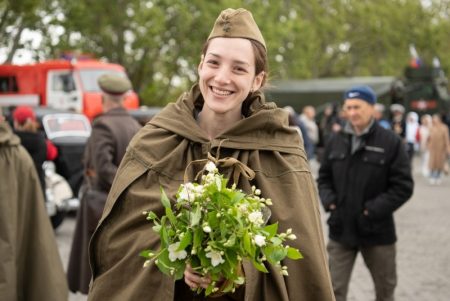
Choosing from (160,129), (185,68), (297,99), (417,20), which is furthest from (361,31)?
(160,129)

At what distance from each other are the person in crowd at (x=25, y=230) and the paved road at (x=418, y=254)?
2.13 meters

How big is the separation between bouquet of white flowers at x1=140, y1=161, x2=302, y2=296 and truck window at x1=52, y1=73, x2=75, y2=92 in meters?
24.6

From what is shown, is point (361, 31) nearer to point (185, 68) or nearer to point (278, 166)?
point (185, 68)

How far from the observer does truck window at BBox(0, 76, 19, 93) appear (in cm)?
3022

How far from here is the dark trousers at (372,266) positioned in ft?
23.1

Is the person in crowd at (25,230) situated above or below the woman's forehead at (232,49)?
below

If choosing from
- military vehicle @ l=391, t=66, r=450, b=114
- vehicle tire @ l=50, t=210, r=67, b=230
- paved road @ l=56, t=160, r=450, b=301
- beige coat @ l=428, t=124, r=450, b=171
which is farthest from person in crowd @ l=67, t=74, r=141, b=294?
military vehicle @ l=391, t=66, r=450, b=114

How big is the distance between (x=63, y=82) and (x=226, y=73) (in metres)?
24.7

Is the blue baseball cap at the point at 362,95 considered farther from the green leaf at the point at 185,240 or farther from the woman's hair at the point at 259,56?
the green leaf at the point at 185,240

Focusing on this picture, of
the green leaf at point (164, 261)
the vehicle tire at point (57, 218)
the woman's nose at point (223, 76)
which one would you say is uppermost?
the woman's nose at point (223, 76)

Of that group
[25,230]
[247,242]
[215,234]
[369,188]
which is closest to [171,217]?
[215,234]

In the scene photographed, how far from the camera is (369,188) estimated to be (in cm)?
711

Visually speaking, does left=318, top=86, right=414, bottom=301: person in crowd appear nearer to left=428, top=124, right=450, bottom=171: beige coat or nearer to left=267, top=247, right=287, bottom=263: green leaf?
left=267, top=247, right=287, bottom=263: green leaf

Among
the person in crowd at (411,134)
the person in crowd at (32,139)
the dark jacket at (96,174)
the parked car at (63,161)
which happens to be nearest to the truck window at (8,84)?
the person in crowd at (411,134)
